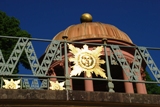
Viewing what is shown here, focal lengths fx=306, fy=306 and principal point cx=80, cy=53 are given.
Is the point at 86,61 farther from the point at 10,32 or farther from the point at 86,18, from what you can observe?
the point at 10,32

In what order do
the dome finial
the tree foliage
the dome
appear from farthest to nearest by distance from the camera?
1. the dome finial
2. the tree foliage
3. the dome

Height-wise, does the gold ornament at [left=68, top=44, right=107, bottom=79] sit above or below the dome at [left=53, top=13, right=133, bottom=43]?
below

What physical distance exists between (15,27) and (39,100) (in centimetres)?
1814

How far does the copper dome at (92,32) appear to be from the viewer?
19094 mm

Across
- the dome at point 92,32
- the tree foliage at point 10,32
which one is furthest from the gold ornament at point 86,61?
the tree foliage at point 10,32

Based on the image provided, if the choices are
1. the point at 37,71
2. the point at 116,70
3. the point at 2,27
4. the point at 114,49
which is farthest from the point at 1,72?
the point at 2,27

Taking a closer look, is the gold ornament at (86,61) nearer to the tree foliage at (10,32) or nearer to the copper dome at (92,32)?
the copper dome at (92,32)

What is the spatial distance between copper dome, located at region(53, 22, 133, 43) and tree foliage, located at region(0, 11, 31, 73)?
11.1ft

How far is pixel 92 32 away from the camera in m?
19.4

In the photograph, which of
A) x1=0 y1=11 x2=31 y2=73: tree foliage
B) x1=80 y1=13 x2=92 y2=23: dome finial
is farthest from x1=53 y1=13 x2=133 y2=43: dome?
x1=0 y1=11 x2=31 y2=73: tree foliage

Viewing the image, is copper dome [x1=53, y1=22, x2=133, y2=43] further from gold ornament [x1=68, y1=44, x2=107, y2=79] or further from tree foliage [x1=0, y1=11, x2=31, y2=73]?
gold ornament [x1=68, y1=44, x2=107, y2=79]

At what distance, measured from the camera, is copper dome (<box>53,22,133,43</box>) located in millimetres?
19094

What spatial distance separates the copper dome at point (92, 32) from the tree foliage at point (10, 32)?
3382 mm

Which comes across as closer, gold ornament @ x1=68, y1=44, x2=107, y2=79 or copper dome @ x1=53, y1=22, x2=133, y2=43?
gold ornament @ x1=68, y1=44, x2=107, y2=79
